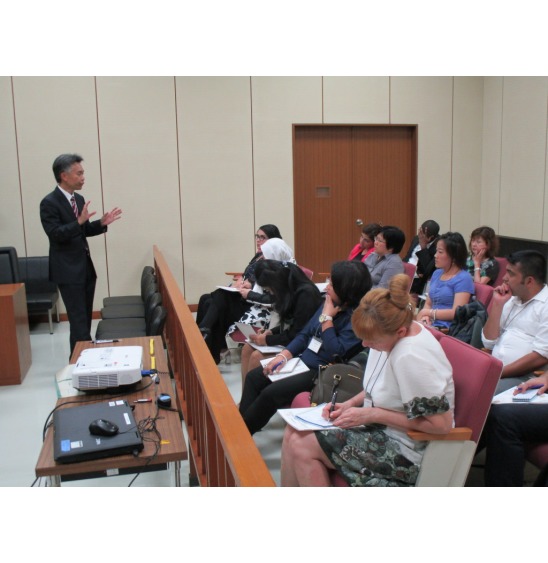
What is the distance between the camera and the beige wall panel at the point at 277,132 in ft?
23.8

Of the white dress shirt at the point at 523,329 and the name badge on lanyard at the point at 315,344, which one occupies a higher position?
the white dress shirt at the point at 523,329

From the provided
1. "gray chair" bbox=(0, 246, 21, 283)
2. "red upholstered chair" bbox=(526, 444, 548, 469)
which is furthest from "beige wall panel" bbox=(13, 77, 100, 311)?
"red upholstered chair" bbox=(526, 444, 548, 469)

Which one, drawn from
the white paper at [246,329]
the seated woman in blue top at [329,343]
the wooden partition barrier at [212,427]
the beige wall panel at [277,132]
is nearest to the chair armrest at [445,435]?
the wooden partition barrier at [212,427]

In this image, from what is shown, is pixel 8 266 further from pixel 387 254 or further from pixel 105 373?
pixel 105 373

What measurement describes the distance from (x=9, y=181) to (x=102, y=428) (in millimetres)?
5498

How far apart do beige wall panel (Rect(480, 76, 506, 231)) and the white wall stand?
3cm

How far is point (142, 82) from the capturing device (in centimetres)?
687

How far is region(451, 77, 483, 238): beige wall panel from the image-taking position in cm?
784

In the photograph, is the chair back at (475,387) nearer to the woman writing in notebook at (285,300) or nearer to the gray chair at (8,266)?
the woman writing in notebook at (285,300)

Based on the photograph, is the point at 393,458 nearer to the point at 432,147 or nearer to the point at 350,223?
the point at 350,223

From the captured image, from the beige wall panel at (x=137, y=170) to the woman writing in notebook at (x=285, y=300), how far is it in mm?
3596

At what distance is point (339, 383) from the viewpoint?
2.64m

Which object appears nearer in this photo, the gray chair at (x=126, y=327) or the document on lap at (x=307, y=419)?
the document on lap at (x=307, y=419)

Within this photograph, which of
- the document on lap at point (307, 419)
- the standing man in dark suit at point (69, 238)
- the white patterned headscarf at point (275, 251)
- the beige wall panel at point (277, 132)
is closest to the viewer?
the document on lap at point (307, 419)
